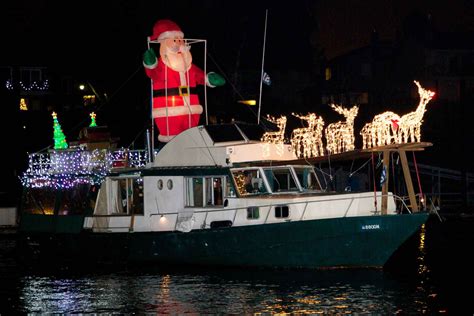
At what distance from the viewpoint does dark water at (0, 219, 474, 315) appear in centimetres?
2750

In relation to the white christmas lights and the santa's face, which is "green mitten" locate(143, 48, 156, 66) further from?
the white christmas lights

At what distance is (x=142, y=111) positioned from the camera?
65.1 meters

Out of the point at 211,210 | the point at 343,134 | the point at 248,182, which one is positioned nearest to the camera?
the point at 343,134

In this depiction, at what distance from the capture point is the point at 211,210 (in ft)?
109

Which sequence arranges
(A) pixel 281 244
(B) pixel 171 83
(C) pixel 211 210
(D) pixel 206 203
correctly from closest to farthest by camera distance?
1. (A) pixel 281 244
2. (C) pixel 211 210
3. (D) pixel 206 203
4. (B) pixel 171 83

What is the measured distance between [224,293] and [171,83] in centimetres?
957

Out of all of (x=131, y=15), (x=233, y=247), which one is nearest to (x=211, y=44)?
(x=131, y=15)

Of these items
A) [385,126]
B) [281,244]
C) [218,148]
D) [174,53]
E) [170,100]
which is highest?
[174,53]

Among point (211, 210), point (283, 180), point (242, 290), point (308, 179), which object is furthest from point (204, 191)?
point (242, 290)

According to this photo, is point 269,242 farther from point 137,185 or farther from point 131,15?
point 131,15

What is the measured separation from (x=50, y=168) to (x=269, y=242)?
10766mm

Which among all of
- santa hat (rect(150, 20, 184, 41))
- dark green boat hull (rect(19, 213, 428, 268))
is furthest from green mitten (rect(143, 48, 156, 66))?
dark green boat hull (rect(19, 213, 428, 268))

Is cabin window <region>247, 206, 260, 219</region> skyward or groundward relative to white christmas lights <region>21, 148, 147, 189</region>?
groundward

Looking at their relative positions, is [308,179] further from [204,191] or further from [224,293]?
[224,293]
